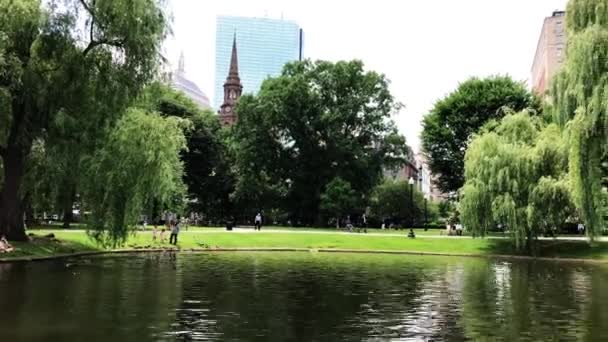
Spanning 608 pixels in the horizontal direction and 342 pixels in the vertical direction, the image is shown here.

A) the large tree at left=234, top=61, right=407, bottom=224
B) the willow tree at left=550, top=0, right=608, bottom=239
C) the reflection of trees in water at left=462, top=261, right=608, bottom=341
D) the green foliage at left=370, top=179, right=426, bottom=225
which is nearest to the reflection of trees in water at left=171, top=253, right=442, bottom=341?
the reflection of trees in water at left=462, top=261, right=608, bottom=341

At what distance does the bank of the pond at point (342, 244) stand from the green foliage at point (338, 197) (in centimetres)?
1864

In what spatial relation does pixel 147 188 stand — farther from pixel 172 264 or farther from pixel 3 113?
pixel 3 113

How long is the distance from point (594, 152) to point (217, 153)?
60373 mm

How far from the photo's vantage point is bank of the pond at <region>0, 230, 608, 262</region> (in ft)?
127

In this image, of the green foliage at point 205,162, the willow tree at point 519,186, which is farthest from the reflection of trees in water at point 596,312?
the green foliage at point 205,162

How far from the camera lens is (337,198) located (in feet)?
221

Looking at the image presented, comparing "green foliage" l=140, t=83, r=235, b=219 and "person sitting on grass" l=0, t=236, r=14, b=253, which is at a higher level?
"green foliage" l=140, t=83, r=235, b=219

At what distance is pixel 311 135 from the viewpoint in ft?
245

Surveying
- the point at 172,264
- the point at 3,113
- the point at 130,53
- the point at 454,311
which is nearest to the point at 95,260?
the point at 172,264

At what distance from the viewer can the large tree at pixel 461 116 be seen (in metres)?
65.9

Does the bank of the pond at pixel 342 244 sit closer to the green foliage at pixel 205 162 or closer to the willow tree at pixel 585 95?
the willow tree at pixel 585 95

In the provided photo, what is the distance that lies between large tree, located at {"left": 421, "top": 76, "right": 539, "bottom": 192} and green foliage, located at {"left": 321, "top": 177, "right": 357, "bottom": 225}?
33.7ft

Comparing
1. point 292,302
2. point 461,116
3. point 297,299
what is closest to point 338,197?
point 461,116

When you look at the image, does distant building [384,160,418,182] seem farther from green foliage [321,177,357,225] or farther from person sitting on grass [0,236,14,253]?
person sitting on grass [0,236,14,253]
